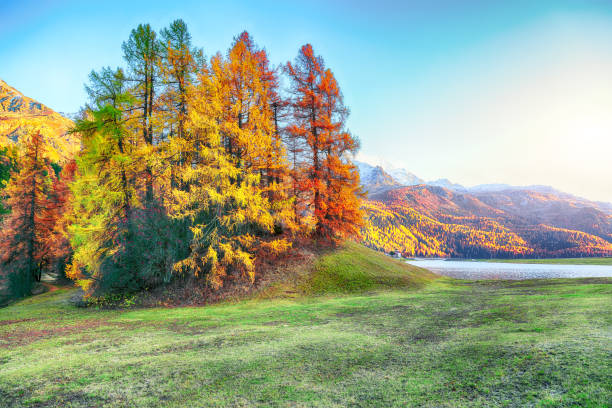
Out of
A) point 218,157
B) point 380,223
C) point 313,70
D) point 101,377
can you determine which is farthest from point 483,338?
point 380,223

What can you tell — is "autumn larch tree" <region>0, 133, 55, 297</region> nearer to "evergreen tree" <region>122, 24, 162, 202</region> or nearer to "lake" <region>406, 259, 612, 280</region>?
"evergreen tree" <region>122, 24, 162, 202</region>

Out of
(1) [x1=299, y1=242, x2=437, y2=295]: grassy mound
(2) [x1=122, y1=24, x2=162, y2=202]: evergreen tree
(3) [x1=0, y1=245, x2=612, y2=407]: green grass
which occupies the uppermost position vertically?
(2) [x1=122, y1=24, x2=162, y2=202]: evergreen tree

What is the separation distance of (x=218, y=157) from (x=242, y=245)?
559 cm

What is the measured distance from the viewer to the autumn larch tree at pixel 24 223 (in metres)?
24.7

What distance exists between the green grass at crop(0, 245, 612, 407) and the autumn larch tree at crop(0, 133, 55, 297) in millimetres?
20957

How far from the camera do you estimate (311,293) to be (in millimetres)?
17062

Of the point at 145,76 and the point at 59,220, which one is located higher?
the point at 145,76

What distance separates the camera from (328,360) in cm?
557

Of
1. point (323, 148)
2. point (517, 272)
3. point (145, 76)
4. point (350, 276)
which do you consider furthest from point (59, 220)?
point (517, 272)

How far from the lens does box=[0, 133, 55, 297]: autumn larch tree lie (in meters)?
24.7

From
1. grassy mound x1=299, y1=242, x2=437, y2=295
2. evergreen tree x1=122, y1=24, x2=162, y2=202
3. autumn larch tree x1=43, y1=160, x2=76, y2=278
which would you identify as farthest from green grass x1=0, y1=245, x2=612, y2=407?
autumn larch tree x1=43, y1=160, x2=76, y2=278

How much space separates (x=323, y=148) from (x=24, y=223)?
28.2m

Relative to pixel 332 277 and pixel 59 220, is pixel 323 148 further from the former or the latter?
pixel 59 220

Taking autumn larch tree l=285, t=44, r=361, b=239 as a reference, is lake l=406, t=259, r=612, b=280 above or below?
below
